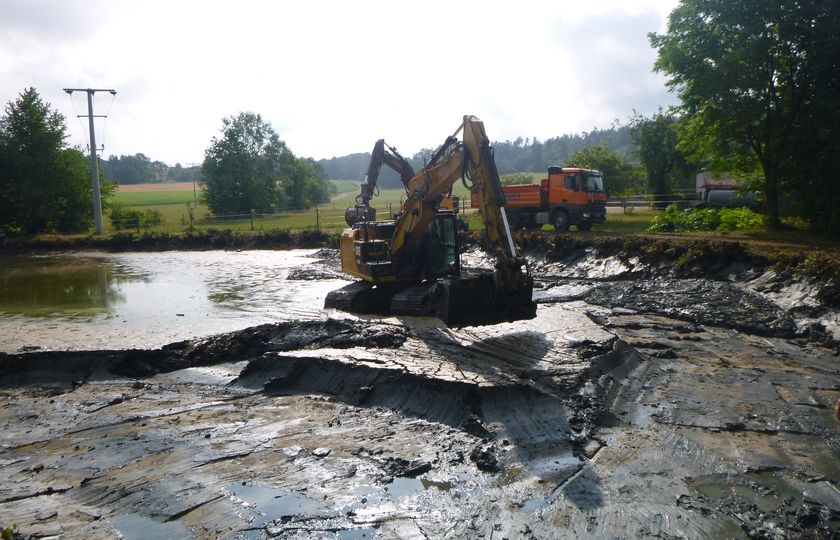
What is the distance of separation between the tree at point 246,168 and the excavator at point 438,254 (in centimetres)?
4390

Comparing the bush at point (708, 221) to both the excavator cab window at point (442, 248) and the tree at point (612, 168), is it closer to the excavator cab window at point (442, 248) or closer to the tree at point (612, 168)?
the excavator cab window at point (442, 248)

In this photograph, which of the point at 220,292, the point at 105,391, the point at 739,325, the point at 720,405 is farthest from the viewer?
the point at 220,292

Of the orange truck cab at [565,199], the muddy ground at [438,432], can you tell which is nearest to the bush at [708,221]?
the orange truck cab at [565,199]

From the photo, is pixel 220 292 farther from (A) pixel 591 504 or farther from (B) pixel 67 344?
(A) pixel 591 504

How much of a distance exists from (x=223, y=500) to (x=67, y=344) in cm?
640

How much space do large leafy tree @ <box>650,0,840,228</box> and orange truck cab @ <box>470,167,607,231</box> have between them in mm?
4277

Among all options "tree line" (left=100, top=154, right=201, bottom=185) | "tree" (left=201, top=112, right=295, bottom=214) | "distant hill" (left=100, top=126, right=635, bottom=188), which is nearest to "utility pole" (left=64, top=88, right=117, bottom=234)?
"tree" (left=201, top=112, right=295, bottom=214)

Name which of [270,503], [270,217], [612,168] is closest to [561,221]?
[612,168]

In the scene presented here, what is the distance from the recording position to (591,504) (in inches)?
212

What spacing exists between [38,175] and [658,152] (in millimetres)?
35334

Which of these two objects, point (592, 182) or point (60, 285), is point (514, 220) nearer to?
point (592, 182)

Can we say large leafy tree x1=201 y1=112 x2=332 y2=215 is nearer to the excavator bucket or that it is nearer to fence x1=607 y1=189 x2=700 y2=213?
fence x1=607 y1=189 x2=700 y2=213

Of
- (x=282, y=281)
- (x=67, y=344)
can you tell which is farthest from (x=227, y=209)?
(x=67, y=344)

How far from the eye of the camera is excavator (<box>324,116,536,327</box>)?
1032cm
